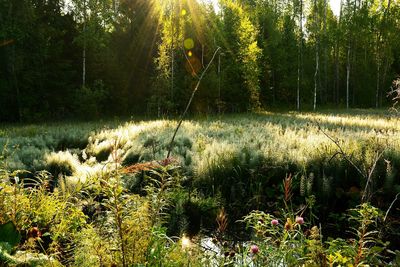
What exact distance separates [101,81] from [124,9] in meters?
7.23

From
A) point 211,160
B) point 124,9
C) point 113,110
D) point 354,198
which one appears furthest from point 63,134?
point 124,9

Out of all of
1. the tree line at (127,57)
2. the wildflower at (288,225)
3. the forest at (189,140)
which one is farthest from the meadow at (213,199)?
the tree line at (127,57)

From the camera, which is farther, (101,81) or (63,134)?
(101,81)

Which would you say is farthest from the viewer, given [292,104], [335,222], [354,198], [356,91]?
[356,91]

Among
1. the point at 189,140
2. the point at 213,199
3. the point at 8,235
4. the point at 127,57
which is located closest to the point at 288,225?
the point at 8,235

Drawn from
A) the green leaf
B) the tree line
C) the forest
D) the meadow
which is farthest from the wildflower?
the tree line

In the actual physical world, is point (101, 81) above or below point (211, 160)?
above

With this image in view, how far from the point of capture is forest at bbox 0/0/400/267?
2.57 meters

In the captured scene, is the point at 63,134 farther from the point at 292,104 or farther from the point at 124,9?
the point at 292,104

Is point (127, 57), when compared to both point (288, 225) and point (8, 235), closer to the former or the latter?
point (8, 235)

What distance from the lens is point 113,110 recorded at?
1188 inches

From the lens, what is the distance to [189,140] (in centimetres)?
1073

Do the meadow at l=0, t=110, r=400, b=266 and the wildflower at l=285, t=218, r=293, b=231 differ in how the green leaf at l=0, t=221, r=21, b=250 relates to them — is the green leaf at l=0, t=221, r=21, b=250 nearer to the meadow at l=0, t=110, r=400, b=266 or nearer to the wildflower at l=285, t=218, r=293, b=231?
the meadow at l=0, t=110, r=400, b=266

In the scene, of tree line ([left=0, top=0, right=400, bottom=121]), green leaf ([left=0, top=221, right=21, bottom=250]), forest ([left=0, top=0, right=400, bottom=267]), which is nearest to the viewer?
green leaf ([left=0, top=221, right=21, bottom=250])
